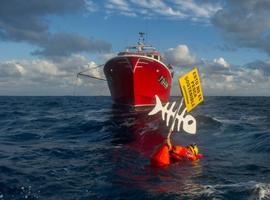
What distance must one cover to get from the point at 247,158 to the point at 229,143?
4.66 m

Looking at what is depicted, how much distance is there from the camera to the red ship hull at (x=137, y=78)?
36688mm

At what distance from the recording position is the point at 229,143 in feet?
68.8

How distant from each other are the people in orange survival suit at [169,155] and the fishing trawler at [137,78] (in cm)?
2221

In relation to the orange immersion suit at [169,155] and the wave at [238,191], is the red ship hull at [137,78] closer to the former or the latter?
the orange immersion suit at [169,155]

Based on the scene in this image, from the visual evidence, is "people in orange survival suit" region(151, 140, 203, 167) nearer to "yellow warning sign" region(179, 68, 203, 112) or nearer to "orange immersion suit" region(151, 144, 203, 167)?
"orange immersion suit" region(151, 144, 203, 167)

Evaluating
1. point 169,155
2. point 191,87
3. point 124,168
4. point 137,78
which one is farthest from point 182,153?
point 137,78

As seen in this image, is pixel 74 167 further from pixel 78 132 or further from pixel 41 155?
pixel 78 132

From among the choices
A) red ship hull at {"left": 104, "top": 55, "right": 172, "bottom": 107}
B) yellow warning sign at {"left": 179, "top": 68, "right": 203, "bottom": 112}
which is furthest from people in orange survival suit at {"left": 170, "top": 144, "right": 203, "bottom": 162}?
red ship hull at {"left": 104, "top": 55, "right": 172, "bottom": 107}

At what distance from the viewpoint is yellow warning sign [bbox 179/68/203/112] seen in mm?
12789

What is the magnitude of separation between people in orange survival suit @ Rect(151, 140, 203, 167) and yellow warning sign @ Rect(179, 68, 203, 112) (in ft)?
6.08

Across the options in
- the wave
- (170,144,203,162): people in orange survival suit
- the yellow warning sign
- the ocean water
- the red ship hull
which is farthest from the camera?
the red ship hull

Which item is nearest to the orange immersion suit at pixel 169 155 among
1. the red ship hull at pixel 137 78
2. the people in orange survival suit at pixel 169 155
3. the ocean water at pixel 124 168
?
the people in orange survival suit at pixel 169 155

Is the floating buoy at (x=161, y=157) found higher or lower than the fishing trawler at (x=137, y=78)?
lower

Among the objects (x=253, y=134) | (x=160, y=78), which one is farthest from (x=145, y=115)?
(x=253, y=134)
